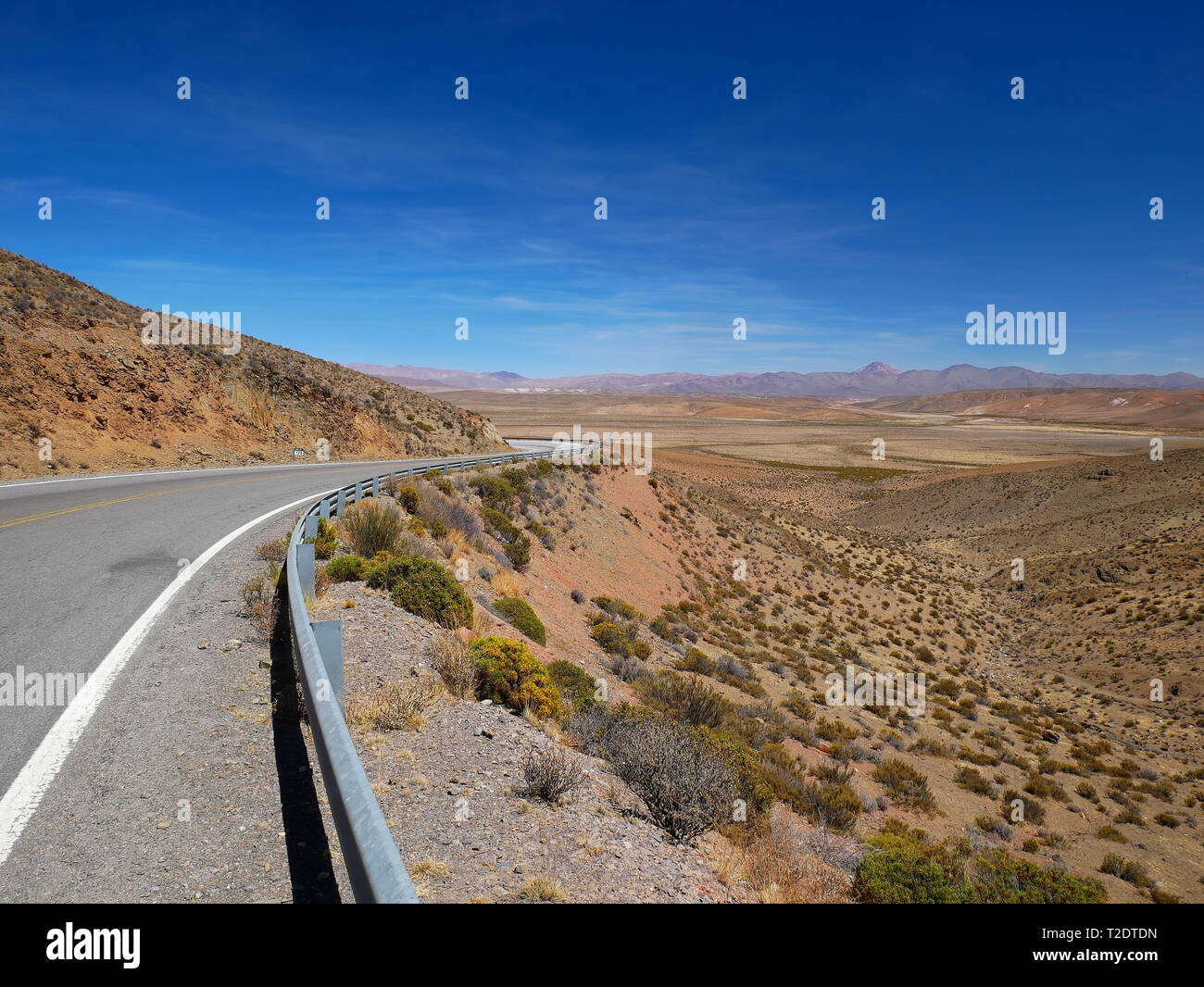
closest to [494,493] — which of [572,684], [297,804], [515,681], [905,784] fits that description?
[572,684]

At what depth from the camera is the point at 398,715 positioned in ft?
18.3

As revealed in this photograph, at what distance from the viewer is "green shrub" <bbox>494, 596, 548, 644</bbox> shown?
38.7 feet

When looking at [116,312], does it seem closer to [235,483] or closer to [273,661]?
[235,483]

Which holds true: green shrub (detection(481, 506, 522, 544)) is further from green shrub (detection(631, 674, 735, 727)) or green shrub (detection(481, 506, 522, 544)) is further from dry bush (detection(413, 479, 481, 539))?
green shrub (detection(631, 674, 735, 727))

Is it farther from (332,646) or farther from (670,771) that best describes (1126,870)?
(332,646)

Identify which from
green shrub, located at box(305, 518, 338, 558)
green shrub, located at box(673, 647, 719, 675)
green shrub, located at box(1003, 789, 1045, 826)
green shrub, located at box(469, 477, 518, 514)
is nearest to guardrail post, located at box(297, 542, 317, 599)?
green shrub, located at box(305, 518, 338, 558)

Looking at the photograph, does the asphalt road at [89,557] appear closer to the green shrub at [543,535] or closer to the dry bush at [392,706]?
the dry bush at [392,706]

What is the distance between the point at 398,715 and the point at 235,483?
54.1ft

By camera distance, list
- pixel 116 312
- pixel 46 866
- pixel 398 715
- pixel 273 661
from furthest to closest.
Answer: pixel 116 312
pixel 273 661
pixel 398 715
pixel 46 866

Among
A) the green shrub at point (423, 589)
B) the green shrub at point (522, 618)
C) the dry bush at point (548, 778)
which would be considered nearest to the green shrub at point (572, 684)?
the green shrub at point (423, 589)

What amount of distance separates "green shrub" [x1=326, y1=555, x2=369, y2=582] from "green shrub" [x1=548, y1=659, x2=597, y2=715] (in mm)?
3257

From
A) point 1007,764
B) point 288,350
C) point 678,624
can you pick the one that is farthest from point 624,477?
point 288,350

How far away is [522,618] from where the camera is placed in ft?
39.2

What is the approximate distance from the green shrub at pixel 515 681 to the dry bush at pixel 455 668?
0.14 m
